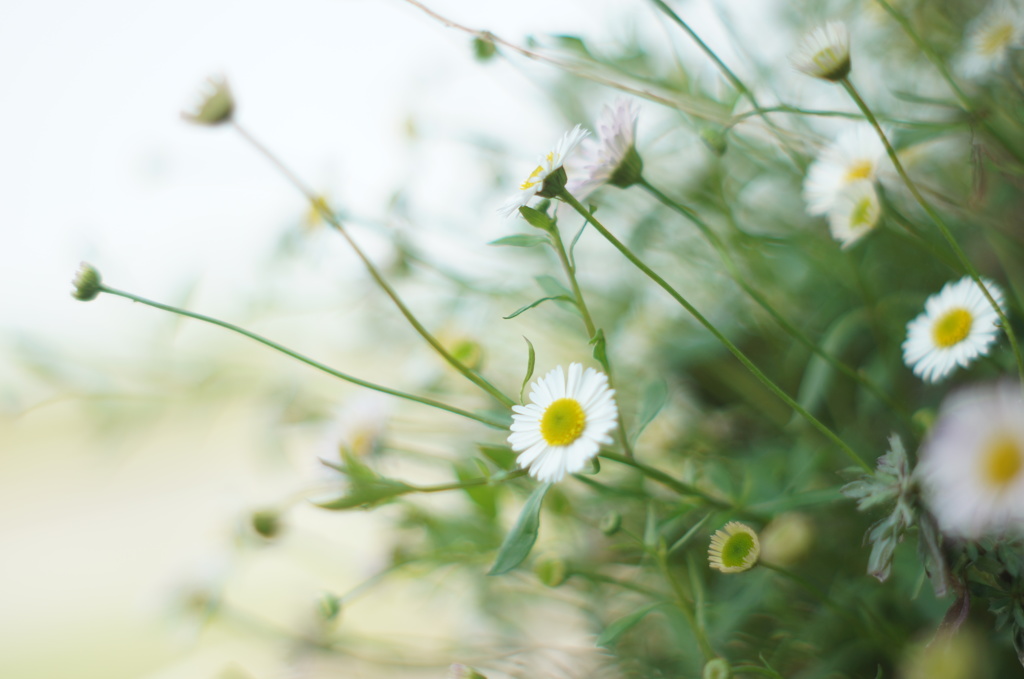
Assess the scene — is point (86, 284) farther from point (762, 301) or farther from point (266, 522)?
point (762, 301)

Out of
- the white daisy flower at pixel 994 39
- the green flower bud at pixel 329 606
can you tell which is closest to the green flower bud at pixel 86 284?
the green flower bud at pixel 329 606

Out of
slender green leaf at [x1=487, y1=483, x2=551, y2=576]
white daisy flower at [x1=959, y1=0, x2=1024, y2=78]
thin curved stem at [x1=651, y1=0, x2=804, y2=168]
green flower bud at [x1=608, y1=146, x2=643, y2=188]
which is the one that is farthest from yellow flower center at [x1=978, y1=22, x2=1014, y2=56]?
slender green leaf at [x1=487, y1=483, x2=551, y2=576]

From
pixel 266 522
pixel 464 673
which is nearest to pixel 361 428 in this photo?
pixel 266 522

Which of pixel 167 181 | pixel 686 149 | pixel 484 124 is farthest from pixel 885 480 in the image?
pixel 167 181

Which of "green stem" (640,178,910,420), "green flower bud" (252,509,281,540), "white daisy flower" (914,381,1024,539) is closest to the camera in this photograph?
"white daisy flower" (914,381,1024,539)

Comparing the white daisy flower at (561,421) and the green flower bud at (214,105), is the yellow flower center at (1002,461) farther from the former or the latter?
the green flower bud at (214,105)

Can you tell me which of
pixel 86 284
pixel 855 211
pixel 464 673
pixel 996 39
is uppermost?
pixel 996 39

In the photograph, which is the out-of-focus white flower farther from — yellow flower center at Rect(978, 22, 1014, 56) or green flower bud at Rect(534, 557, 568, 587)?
yellow flower center at Rect(978, 22, 1014, 56)
